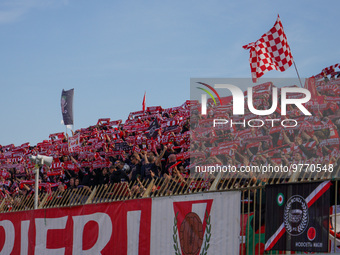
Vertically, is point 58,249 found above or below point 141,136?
below

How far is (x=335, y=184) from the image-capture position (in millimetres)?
7832

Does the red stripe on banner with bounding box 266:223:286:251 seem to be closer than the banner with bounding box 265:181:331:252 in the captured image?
No

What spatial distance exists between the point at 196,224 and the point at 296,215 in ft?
7.85

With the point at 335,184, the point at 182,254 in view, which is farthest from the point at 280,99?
the point at 335,184

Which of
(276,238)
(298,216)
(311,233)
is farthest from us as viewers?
(276,238)

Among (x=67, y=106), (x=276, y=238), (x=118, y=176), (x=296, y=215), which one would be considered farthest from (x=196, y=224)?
(x=67, y=106)

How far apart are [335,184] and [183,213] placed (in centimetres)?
342

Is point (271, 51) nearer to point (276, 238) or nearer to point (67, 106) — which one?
point (276, 238)

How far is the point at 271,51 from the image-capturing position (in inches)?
706

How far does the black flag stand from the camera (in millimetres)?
32031

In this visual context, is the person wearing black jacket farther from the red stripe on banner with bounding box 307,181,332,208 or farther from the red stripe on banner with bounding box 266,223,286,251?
the red stripe on banner with bounding box 307,181,332,208

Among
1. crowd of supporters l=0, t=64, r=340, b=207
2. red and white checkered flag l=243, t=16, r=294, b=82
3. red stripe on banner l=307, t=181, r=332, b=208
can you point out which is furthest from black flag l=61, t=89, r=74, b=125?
red stripe on banner l=307, t=181, r=332, b=208

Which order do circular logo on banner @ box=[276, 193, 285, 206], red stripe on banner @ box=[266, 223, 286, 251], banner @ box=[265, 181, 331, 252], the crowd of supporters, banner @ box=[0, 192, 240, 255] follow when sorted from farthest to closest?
the crowd of supporters < banner @ box=[0, 192, 240, 255] < circular logo on banner @ box=[276, 193, 285, 206] < red stripe on banner @ box=[266, 223, 286, 251] < banner @ box=[265, 181, 331, 252]

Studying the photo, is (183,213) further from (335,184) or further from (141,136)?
(141,136)
